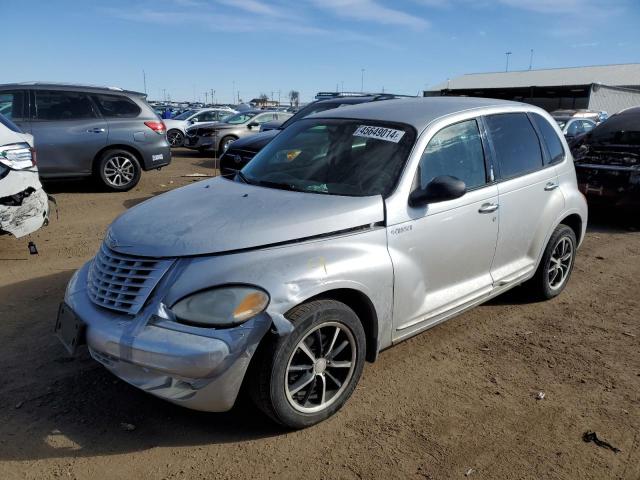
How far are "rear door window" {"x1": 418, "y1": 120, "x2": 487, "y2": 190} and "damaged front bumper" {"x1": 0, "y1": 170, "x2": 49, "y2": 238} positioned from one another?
4168mm

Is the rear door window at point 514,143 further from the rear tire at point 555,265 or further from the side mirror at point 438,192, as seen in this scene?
the side mirror at point 438,192

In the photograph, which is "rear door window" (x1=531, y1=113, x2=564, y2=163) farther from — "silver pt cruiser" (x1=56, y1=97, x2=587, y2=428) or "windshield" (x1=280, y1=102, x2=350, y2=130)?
"windshield" (x1=280, y1=102, x2=350, y2=130)

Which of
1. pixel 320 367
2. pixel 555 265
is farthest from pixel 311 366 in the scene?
pixel 555 265

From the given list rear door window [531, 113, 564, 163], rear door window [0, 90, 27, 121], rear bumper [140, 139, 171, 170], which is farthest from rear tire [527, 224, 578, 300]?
rear door window [0, 90, 27, 121]

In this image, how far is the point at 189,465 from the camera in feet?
8.66

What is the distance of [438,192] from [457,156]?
2.01ft

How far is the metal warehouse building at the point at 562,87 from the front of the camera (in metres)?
30.7

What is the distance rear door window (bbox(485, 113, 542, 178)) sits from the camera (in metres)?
4.08

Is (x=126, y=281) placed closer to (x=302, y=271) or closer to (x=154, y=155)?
Result: (x=302, y=271)

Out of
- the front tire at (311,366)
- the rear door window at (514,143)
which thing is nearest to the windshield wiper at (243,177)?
the front tire at (311,366)

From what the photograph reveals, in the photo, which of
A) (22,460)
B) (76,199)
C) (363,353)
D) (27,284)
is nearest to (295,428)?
(363,353)

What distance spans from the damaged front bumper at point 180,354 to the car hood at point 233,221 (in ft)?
1.30

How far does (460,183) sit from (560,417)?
4.89 ft

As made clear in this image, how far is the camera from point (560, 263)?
4.89 metres
